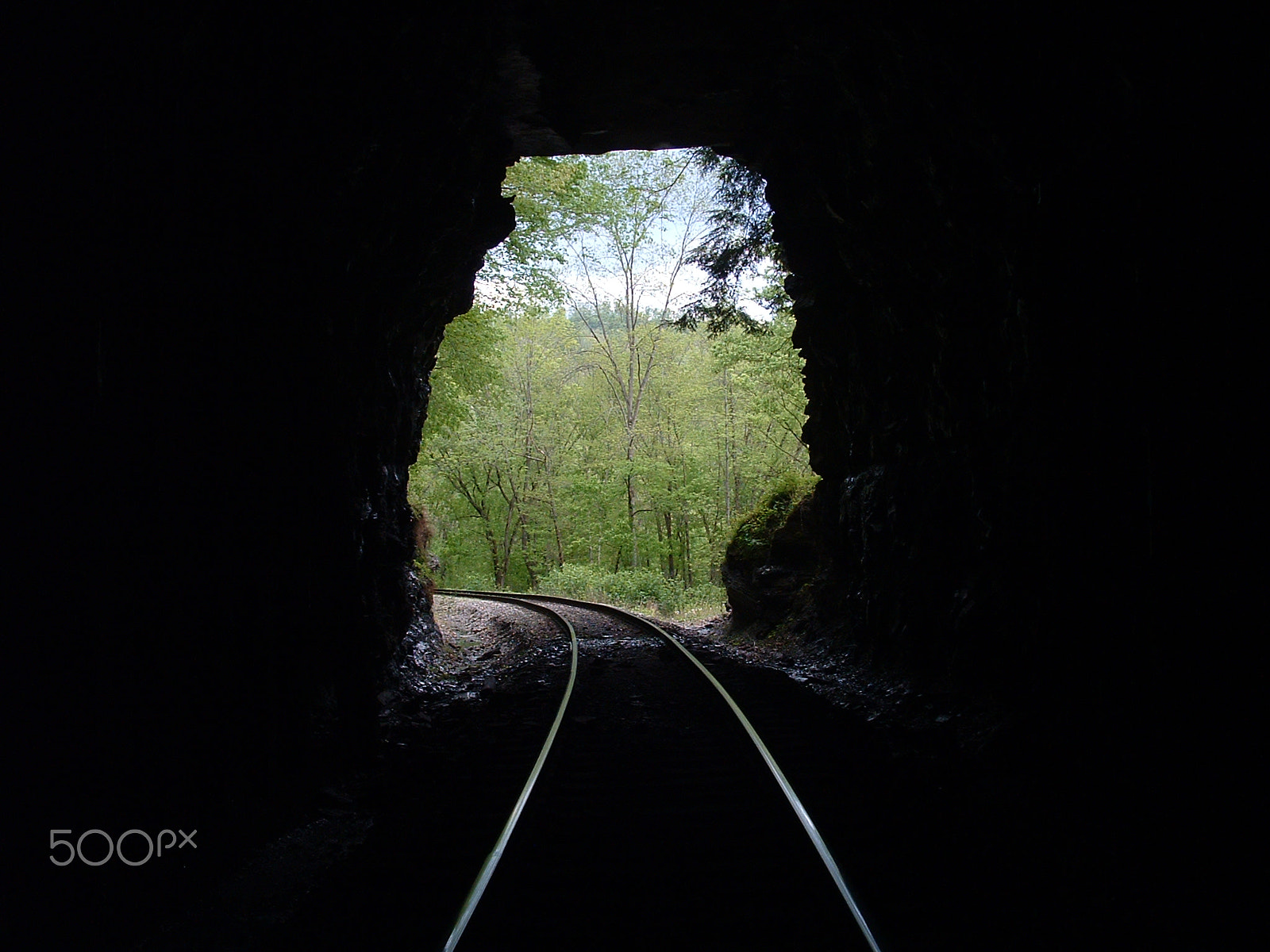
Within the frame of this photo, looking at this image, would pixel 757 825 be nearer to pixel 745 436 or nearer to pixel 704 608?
pixel 704 608

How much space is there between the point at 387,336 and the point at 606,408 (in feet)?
72.1

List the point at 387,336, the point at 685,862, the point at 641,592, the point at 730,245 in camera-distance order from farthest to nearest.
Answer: the point at 641,592, the point at 730,245, the point at 387,336, the point at 685,862

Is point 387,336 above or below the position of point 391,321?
below

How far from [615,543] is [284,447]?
83.4 feet

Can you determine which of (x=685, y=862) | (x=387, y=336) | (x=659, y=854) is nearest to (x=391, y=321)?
(x=387, y=336)

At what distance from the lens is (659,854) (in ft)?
11.6

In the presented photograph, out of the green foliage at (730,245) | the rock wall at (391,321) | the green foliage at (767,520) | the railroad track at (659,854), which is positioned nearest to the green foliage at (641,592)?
the green foliage at (767,520)

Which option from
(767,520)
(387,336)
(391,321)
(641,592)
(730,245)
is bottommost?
(641,592)

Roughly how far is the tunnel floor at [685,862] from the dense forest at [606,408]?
307 inches

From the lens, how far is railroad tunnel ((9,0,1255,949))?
3.68 meters

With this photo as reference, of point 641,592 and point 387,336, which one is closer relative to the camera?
point 387,336

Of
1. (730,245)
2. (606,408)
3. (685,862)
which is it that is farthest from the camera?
(606,408)

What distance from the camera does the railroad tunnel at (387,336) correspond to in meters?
3.68

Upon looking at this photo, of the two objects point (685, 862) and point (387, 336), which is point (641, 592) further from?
point (685, 862)
